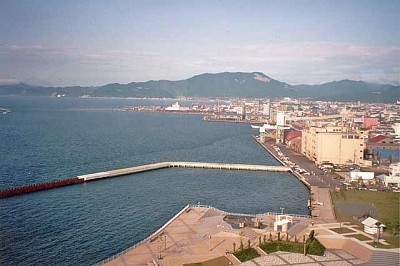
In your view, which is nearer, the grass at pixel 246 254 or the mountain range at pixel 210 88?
the grass at pixel 246 254

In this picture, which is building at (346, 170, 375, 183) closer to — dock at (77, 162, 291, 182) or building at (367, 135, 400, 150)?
dock at (77, 162, 291, 182)

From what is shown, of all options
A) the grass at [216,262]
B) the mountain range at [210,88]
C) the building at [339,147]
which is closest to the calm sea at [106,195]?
the grass at [216,262]

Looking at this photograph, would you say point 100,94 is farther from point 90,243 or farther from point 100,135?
point 90,243

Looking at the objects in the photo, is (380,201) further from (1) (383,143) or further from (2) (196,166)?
(1) (383,143)

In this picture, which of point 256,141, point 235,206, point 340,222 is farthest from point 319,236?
point 256,141

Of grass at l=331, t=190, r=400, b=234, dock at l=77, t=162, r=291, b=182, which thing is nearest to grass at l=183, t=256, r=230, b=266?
grass at l=331, t=190, r=400, b=234

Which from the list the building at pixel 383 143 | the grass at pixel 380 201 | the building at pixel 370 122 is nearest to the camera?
the grass at pixel 380 201

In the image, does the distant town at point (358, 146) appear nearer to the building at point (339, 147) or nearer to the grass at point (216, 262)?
the building at point (339, 147)
